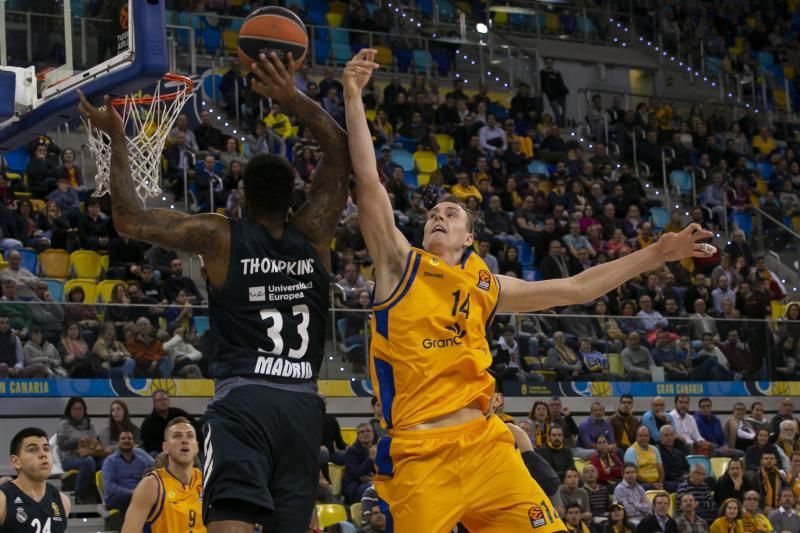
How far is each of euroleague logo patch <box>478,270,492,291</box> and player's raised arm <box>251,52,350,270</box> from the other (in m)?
1.00

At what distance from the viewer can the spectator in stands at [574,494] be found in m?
13.5

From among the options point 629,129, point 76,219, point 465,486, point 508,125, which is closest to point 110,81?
point 465,486

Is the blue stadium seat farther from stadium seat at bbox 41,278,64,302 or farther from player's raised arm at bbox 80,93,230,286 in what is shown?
player's raised arm at bbox 80,93,230,286

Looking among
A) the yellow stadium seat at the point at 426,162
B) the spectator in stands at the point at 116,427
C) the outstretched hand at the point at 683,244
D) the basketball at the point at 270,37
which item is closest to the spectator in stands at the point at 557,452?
the spectator in stands at the point at 116,427

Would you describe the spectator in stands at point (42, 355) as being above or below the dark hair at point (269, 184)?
below

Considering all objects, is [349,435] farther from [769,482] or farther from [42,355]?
[769,482]

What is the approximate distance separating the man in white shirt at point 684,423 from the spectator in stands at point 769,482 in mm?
1106

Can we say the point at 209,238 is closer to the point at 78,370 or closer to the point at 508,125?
the point at 78,370

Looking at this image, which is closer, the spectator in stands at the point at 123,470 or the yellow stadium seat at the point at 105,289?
the spectator in stands at the point at 123,470

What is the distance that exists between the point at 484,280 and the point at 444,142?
15.9 metres

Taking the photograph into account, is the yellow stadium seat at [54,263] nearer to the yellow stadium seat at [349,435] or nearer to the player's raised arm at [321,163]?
the yellow stadium seat at [349,435]

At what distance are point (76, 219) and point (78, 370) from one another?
10.1 feet

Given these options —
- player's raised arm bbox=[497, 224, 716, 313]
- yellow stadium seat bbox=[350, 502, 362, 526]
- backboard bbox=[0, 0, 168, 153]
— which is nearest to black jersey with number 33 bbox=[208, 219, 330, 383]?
player's raised arm bbox=[497, 224, 716, 313]

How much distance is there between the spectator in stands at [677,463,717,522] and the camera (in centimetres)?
1461
